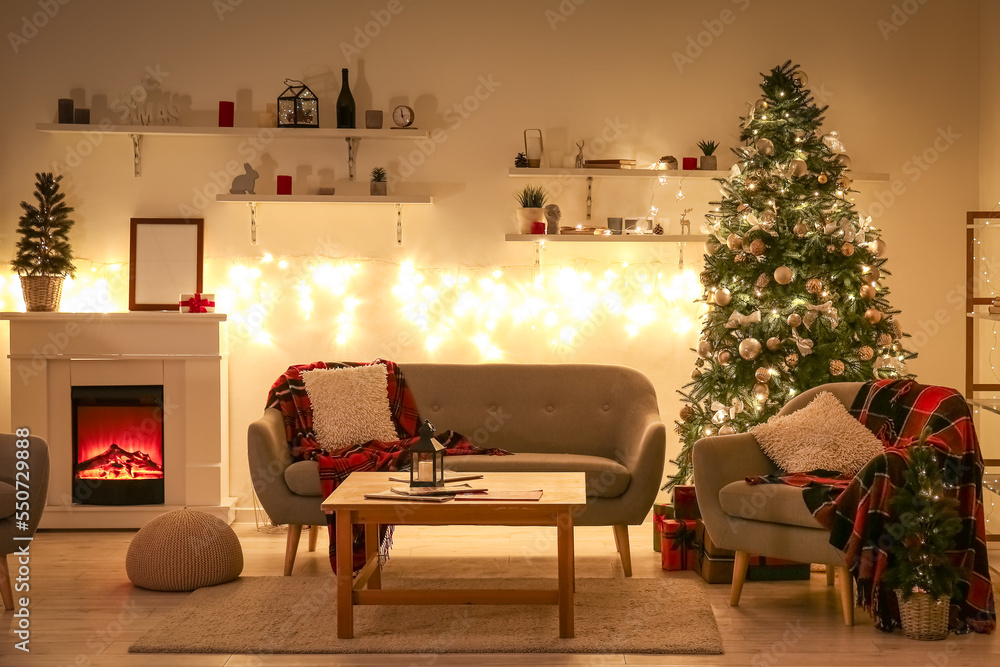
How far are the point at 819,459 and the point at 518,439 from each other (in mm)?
1516

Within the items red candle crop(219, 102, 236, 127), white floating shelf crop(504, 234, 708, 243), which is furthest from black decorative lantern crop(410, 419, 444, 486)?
red candle crop(219, 102, 236, 127)

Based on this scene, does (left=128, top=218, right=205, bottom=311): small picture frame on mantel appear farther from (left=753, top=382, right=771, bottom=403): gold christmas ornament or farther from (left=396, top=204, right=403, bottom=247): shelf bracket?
(left=753, top=382, right=771, bottom=403): gold christmas ornament

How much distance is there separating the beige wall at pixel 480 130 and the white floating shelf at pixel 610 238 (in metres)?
0.15

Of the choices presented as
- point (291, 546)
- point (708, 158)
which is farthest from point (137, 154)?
point (708, 158)

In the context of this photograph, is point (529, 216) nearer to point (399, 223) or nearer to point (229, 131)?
point (399, 223)

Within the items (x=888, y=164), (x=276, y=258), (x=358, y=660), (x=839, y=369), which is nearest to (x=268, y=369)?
(x=276, y=258)

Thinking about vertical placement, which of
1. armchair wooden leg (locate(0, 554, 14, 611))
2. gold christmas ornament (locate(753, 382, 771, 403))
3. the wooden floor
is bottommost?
the wooden floor

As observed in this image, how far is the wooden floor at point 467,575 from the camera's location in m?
3.28

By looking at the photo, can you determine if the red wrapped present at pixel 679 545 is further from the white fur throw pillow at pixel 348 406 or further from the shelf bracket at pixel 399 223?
the shelf bracket at pixel 399 223

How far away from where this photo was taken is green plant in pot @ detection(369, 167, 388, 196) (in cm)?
532

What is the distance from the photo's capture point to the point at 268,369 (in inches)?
217

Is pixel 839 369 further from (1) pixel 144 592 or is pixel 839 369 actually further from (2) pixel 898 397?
(1) pixel 144 592

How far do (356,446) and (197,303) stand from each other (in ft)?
4.00

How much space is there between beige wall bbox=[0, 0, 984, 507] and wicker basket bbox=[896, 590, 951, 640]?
221cm
